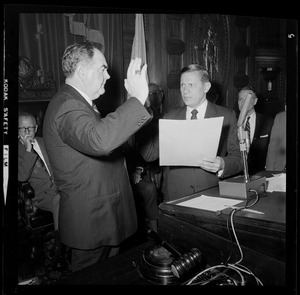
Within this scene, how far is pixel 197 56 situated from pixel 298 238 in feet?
5.09

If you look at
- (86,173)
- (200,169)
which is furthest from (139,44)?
(86,173)

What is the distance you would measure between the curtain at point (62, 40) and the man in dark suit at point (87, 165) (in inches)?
4.9

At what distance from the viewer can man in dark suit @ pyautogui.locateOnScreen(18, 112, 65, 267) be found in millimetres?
1367

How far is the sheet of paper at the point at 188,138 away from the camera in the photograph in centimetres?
121

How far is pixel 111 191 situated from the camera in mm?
1231

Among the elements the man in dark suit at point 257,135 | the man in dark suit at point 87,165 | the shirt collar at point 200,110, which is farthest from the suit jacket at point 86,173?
the man in dark suit at point 257,135

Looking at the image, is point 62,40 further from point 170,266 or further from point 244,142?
point 170,266

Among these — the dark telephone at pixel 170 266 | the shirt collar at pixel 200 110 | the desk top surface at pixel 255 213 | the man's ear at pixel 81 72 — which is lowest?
the dark telephone at pixel 170 266

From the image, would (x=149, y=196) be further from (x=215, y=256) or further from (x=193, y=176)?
(x=215, y=256)

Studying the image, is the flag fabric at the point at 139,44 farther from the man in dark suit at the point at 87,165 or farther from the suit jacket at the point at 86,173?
the suit jacket at the point at 86,173

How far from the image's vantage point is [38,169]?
1529 millimetres

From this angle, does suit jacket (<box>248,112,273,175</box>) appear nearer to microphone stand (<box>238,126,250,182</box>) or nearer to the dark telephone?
microphone stand (<box>238,126,250,182</box>)

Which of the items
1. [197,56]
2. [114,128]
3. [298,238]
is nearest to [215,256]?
[298,238]

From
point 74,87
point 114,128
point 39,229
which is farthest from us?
point 39,229
